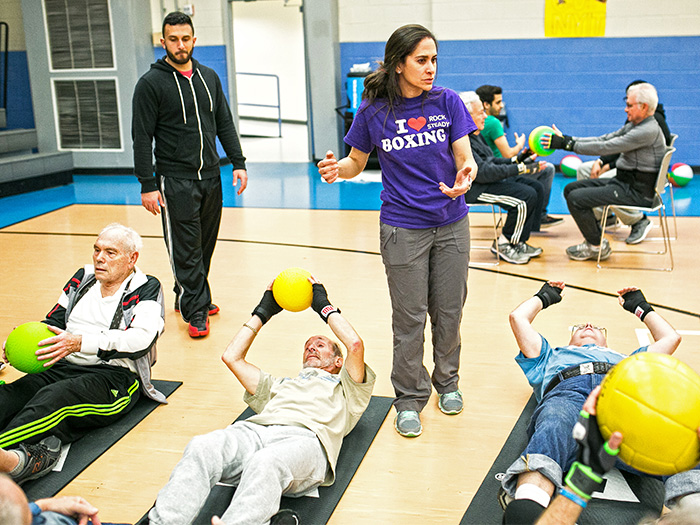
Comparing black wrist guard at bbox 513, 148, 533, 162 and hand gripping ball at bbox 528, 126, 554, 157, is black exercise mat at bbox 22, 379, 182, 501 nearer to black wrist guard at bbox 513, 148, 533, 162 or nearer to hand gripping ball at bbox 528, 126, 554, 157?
black wrist guard at bbox 513, 148, 533, 162

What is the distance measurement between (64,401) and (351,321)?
6.23 feet

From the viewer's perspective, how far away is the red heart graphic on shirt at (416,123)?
2.89 meters

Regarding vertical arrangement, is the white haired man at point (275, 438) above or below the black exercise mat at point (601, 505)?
above

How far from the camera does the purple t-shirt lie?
9.52ft

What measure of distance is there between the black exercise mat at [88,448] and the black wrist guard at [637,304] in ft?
7.02

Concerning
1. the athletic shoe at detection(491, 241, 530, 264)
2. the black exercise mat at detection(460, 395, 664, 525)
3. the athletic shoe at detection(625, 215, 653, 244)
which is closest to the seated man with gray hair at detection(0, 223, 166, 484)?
the black exercise mat at detection(460, 395, 664, 525)

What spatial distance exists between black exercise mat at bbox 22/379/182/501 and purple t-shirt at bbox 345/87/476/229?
4.64 ft

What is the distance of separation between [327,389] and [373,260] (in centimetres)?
286

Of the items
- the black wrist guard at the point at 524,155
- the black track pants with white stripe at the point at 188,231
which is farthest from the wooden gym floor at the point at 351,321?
the black wrist guard at the point at 524,155

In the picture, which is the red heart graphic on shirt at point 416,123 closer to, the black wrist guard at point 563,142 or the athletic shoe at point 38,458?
the athletic shoe at point 38,458

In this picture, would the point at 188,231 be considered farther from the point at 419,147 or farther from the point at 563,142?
the point at 563,142

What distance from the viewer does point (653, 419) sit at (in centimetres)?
181

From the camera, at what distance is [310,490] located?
2555mm

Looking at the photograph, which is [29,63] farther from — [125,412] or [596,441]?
[596,441]
